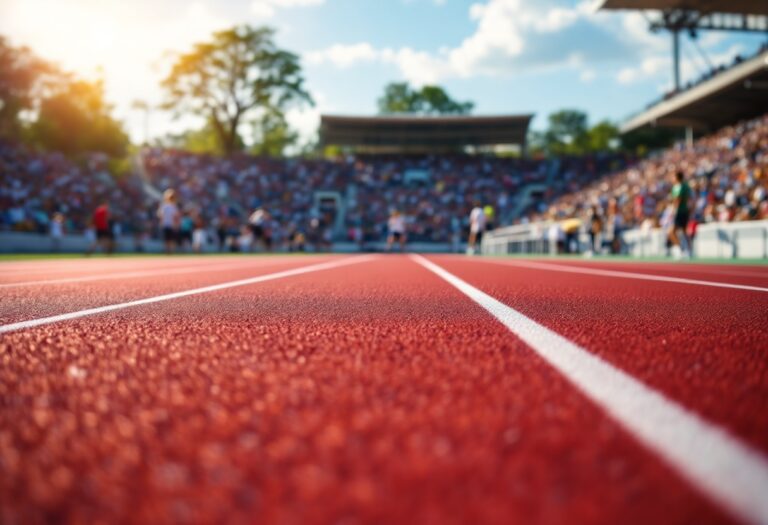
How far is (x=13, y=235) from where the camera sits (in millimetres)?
19500

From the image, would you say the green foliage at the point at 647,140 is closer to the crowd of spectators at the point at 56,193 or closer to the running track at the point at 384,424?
the crowd of spectators at the point at 56,193

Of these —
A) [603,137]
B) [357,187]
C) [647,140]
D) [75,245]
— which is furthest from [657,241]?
[603,137]

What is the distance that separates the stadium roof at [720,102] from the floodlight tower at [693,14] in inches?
98.6

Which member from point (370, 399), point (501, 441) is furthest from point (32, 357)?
point (501, 441)

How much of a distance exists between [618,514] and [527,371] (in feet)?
2.44

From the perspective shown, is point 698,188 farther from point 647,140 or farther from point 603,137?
point 603,137

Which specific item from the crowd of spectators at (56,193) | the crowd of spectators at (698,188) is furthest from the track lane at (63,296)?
the crowd of spectators at (56,193)

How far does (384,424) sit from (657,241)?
54.7 ft

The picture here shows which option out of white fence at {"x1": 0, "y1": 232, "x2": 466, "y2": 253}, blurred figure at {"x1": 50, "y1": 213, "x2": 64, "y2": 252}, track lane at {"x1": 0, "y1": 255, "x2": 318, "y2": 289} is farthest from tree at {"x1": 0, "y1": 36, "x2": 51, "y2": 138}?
track lane at {"x1": 0, "y1": 255, "x2": 318, "y2": 289}

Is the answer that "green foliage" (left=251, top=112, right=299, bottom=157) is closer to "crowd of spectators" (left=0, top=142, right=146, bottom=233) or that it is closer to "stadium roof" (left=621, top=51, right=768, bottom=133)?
"crowd of spectators" (left=0, top=142, right=146, bottom=233)

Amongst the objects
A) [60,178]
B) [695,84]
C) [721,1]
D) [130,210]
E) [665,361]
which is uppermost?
[721,1]

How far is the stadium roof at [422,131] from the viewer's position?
44.1 metres

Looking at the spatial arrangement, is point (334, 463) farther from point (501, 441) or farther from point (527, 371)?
point (527, 371)

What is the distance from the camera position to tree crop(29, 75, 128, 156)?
48000 millimetres
